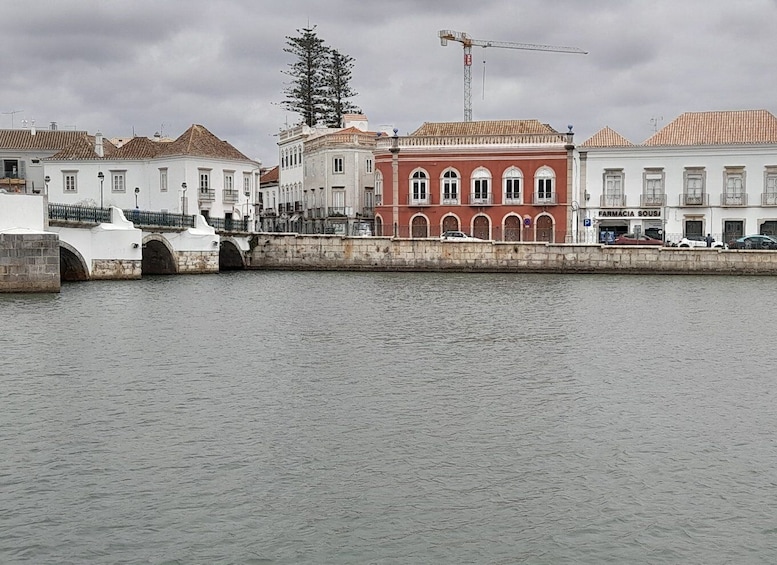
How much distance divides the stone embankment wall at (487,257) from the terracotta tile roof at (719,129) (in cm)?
1057

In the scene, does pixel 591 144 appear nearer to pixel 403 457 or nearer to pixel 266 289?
pixel 266 289

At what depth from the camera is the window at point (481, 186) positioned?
5762 centimetres

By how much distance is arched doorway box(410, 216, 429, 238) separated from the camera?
5772 centimetres

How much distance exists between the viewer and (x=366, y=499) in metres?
11.2

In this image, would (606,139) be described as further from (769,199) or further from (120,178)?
(120,178)

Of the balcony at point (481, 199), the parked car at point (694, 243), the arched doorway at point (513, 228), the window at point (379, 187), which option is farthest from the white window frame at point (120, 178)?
the parked car at point (694, 243)

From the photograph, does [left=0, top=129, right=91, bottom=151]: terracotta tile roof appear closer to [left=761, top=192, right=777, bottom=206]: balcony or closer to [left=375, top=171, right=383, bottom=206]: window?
[left=375, top=171, right=383, bottom=206]: window

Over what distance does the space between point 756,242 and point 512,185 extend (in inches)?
559

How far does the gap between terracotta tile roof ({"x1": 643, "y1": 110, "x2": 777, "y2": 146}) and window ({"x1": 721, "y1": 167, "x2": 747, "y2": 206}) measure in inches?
62.8

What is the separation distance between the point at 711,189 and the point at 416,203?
1671 centimetres

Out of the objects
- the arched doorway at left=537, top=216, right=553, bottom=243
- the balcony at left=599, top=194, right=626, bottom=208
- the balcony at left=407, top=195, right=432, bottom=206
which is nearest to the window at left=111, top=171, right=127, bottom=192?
the balcony at left=407, top=195, right=432, bottom=206

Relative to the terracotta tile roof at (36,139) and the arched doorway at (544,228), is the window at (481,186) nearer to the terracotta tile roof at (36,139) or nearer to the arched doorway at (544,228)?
the arched doorway at (544,228)

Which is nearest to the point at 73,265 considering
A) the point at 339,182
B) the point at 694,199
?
the point at 339,182

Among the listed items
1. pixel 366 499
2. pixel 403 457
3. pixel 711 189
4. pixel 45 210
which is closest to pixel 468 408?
pixel 403 457
